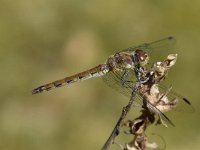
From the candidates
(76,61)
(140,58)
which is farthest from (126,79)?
(76,61)

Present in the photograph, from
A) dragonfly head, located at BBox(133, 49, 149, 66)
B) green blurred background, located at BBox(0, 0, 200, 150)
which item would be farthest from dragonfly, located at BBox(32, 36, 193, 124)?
green blurred background, located at BBox(0, 0, 200, 150)

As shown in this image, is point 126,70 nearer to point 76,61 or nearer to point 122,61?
point 122,61

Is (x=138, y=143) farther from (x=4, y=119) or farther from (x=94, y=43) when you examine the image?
(x=94, y=43)

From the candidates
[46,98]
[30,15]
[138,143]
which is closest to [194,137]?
[46,98]

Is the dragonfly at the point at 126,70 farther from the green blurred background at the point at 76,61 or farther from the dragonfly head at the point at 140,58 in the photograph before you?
the green blurred background at the point at 76,61

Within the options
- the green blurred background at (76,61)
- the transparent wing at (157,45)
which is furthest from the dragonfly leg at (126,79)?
the green blurred background at (76,61)
